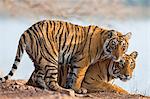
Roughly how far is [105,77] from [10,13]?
1.18 meters

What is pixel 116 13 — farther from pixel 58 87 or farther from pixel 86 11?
pixel 58 87

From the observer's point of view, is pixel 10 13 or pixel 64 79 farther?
pixel 10 13

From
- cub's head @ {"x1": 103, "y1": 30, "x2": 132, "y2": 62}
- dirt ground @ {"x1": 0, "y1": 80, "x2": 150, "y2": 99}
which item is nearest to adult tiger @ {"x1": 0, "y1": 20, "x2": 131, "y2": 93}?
cub's head @ {"x1": 103, "y1": 30, "x2": 132, "y2": 62}

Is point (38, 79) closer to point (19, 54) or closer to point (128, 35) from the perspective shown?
point (19, 54)

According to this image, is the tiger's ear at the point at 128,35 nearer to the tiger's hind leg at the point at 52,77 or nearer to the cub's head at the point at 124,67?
the cub's head at the point at 124,67

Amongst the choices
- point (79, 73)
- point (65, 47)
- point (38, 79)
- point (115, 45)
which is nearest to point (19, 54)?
point (38, 79)

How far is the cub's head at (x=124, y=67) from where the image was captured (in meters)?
4.99

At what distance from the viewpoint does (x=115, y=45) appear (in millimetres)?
4906

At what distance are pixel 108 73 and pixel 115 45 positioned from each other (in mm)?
314

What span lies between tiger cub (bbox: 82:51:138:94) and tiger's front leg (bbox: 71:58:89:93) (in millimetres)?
134

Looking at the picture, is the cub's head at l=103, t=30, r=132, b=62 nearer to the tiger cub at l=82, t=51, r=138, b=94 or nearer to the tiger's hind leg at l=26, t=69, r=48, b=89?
the tiger cub at l=82, t=51, r=138, b=94

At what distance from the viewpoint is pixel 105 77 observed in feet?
16.8

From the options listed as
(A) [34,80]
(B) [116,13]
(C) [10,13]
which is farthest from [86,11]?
(A) [34,80]

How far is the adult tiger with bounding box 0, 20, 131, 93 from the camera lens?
4789 millimetres
